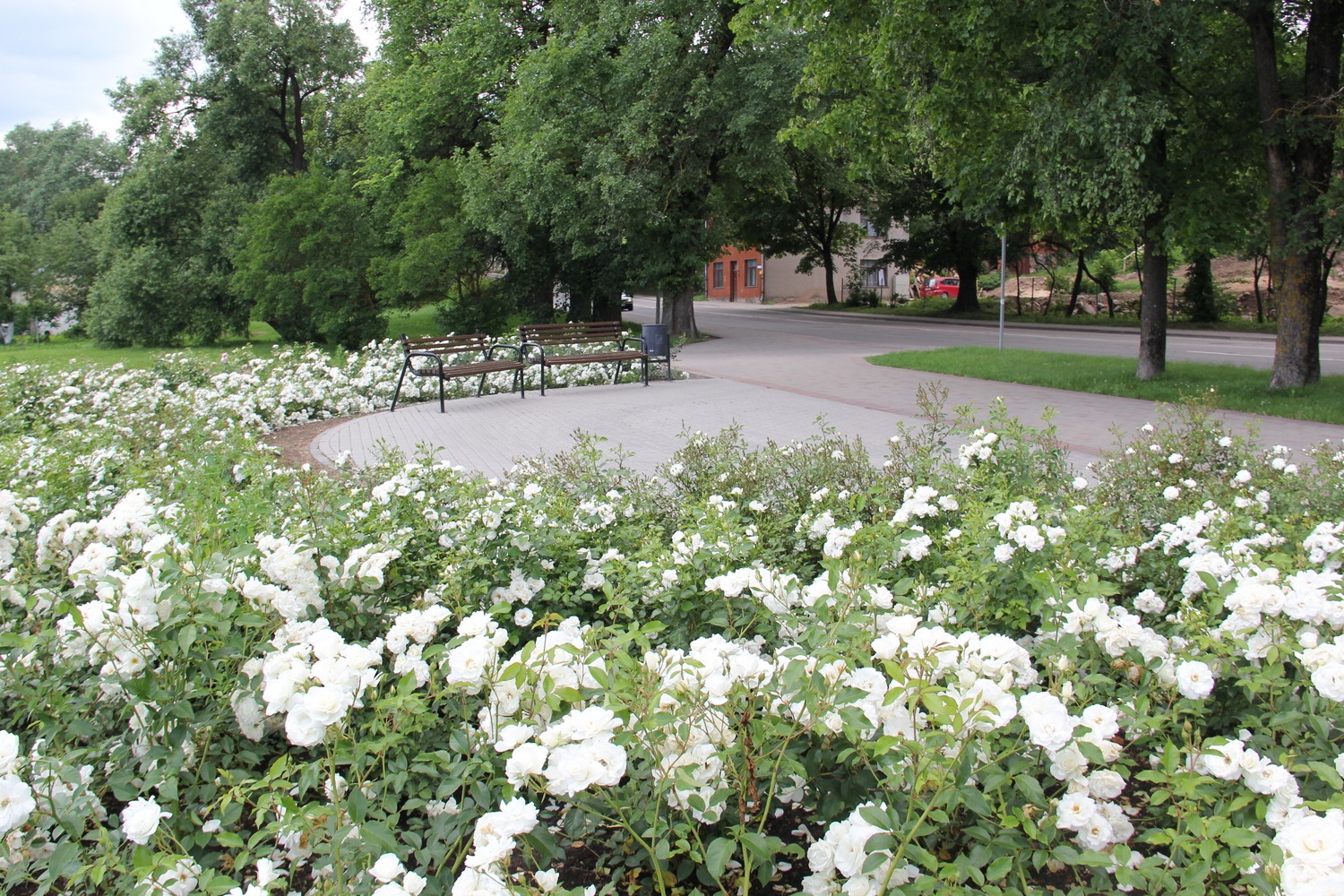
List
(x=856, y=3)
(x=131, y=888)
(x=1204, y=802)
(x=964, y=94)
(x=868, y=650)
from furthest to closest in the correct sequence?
1. (x=856, y=3)
2. (x=964, y=94)
3. (x=868, y=650)
4. (x=1204, y=802)
5. (x=131, y=888)

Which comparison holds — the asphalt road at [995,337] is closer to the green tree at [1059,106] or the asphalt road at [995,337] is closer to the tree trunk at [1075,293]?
the tree trunk at [1075,293]

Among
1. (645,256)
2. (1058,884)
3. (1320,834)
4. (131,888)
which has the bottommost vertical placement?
(1058,884)

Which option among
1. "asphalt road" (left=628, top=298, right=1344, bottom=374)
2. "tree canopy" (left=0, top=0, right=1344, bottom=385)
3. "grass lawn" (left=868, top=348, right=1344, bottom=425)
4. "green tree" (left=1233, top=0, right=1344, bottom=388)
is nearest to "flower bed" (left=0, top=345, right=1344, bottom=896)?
"grass lawn" (left=868, top=348, right=1344, bottom=425)

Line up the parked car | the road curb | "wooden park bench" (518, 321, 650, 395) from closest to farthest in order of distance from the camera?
1. "wooden park bench" (518, 321, 650, 395)
2. the road curb
3. the parked car

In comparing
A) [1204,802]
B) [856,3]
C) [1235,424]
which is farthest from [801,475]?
[856,3]

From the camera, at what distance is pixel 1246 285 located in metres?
34.9

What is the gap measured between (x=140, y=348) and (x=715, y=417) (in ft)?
84.5

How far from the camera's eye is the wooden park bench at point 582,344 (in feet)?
48.4

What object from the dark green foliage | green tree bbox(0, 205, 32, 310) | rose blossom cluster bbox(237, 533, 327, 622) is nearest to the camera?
rose blossom cluster bbox(237, 533, 327, 622)

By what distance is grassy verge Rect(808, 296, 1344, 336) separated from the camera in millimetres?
26438

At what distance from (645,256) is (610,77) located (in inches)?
168

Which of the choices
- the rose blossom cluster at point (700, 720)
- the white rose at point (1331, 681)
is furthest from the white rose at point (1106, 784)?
the rose blossom cluster at point (700, 720)

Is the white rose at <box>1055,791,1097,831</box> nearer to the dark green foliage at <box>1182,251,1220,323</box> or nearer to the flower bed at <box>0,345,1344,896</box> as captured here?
the flower bed at <box>0,345,1344,896</box>

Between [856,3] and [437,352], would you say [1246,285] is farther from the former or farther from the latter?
[437,352]
